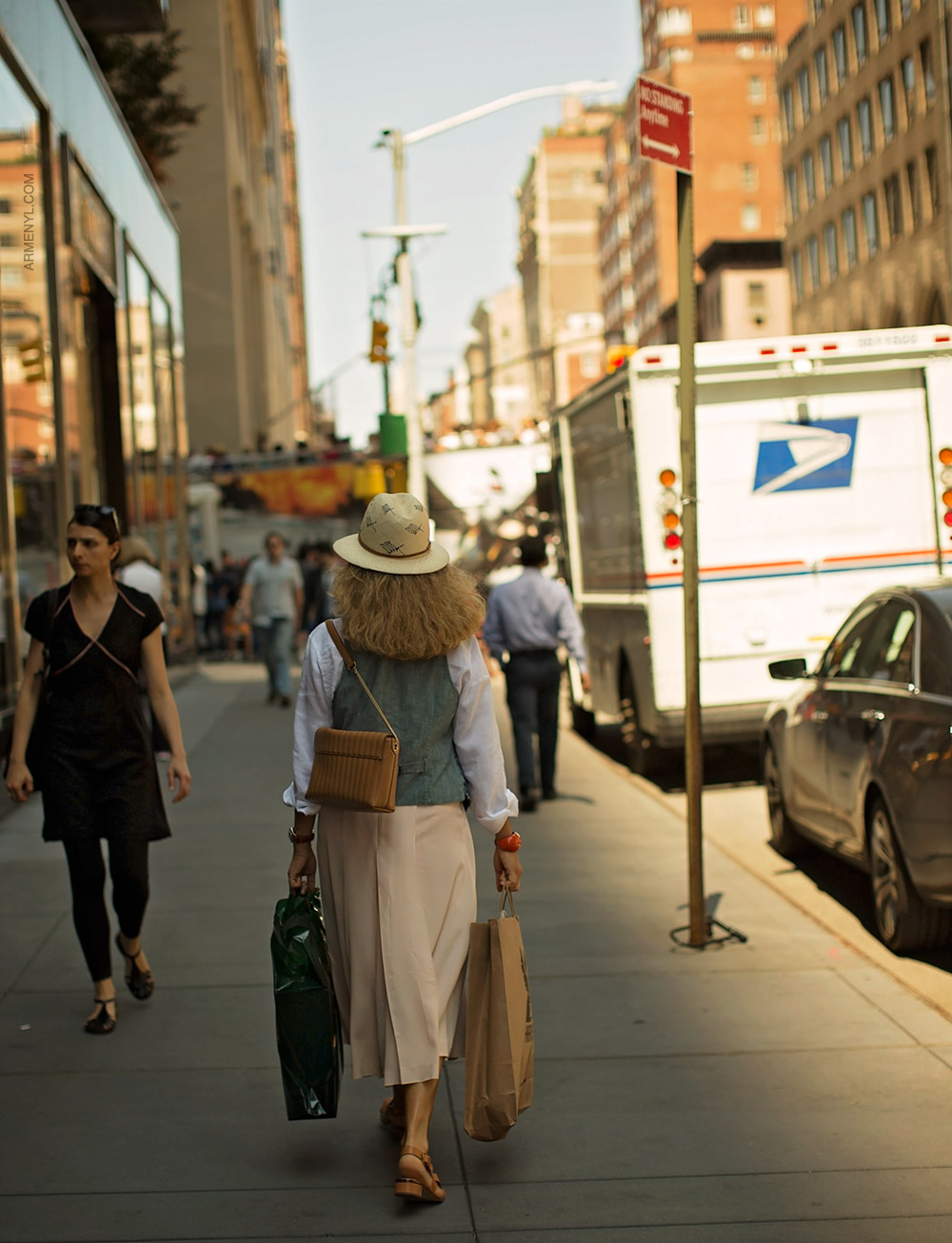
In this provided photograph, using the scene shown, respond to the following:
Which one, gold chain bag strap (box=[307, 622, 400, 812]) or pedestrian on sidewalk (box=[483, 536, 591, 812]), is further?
pedestrian on sidewalk (box=[483, 536, 591, 812])

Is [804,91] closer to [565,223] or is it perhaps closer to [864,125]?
[864,125]

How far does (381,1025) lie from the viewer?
4.39m

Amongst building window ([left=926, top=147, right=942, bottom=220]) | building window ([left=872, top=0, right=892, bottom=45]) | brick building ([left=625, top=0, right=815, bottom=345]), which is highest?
brick building ([left=625, top=0, right=815, bottom=345])

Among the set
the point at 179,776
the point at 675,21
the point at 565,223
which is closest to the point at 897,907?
the point at 179,776

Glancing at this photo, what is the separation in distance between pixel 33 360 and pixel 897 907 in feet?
24.1

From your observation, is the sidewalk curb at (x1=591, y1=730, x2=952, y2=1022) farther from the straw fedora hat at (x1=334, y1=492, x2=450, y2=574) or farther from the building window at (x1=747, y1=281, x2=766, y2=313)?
the building window at (x1=747, y1=281, x2=766, y2=313)

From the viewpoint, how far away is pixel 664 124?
6742 millimetres

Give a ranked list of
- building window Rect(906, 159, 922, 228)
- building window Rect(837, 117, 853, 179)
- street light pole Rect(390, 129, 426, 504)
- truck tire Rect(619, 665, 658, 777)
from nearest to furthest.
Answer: truck tire Rect(619, 665, 658, 777) → street light pole Rect(390, 129, 426, 504) → building window Rect(906, 159, 922, 228) → building window Rect(837, 117, 853, 179)

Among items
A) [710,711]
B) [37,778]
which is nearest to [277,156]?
[710,711]

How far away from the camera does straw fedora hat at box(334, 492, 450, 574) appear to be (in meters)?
4.45

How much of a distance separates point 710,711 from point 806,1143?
6756 millimetres

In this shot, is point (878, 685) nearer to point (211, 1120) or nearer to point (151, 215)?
point (211, 1120)

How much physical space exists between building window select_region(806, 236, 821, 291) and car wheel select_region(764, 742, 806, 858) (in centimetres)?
5525

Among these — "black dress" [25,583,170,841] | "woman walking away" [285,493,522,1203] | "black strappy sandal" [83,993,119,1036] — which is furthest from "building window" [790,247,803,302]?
"woman walking away" [285,493,522,1203]
